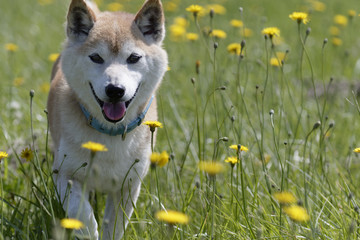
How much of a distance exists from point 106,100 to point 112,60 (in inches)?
11.7

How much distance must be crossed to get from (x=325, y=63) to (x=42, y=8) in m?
4.69

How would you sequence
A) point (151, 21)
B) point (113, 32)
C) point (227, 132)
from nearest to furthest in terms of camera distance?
point (113, 32)
point (151, 21)
point (227, 132)

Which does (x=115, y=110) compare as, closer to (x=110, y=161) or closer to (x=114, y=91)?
(x=114, y=91)

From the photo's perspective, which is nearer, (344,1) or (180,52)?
(180,52)

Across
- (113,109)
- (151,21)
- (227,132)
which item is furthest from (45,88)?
(113,109)

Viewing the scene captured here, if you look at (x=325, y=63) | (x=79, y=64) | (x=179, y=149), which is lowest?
(x=179, y=149)

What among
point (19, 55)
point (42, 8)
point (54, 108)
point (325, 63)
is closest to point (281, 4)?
point (325, 63)

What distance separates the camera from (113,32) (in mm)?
3115

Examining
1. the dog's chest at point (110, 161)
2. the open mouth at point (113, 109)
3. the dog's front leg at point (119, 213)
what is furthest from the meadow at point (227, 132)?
the open mouth at point (113, 109)

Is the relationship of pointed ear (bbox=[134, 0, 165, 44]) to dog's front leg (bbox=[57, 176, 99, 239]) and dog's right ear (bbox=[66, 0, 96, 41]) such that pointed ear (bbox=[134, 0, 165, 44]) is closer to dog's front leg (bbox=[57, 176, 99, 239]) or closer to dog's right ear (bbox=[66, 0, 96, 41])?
dog's right ear (bbox=[66, 0, 96, 41])

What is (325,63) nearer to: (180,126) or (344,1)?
(180,126)

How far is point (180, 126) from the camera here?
4.39 m

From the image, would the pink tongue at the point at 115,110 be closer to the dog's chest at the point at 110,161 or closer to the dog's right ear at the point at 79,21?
the dog's chest at the point at 110,161

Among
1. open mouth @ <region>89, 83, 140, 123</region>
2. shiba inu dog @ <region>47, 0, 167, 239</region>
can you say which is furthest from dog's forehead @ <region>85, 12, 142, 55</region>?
open mouth @ <region>89, 83, 140, 123</region>
